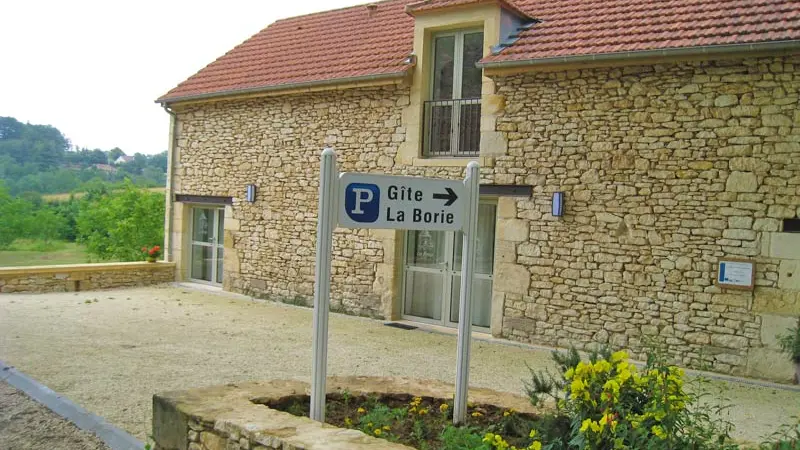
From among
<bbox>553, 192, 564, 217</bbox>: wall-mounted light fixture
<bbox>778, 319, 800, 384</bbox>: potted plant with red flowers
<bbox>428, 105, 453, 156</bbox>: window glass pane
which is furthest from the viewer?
<bbox>428, 105, 453, 156</bbox>: window glass pane

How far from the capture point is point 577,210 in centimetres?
835

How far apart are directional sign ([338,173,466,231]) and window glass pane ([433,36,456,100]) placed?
5.91 metres

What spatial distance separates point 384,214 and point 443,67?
6427 mm

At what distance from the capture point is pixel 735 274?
24.0ft

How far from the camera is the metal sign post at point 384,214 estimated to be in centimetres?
382

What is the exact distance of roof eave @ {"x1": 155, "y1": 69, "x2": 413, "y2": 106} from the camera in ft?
32.2

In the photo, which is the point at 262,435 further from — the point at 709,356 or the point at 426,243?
the point at 426,243

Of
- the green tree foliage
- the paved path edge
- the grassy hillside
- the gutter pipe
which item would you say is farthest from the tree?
the paved path edge

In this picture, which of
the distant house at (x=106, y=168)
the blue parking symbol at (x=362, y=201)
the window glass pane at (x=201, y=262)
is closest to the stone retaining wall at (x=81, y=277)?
the window glass pane at (x=201, y=262)

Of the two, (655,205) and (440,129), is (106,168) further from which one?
(655,205)

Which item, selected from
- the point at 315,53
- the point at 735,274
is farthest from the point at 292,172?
the point at 735,274

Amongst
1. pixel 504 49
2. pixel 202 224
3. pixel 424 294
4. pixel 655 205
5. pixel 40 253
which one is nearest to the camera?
pixel 655 205

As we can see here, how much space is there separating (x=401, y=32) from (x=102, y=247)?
71.3ft

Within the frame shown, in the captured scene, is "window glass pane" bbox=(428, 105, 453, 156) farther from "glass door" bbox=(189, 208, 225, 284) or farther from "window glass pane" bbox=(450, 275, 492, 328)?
"glass door" bbox=(189, 208, 225, 284)
